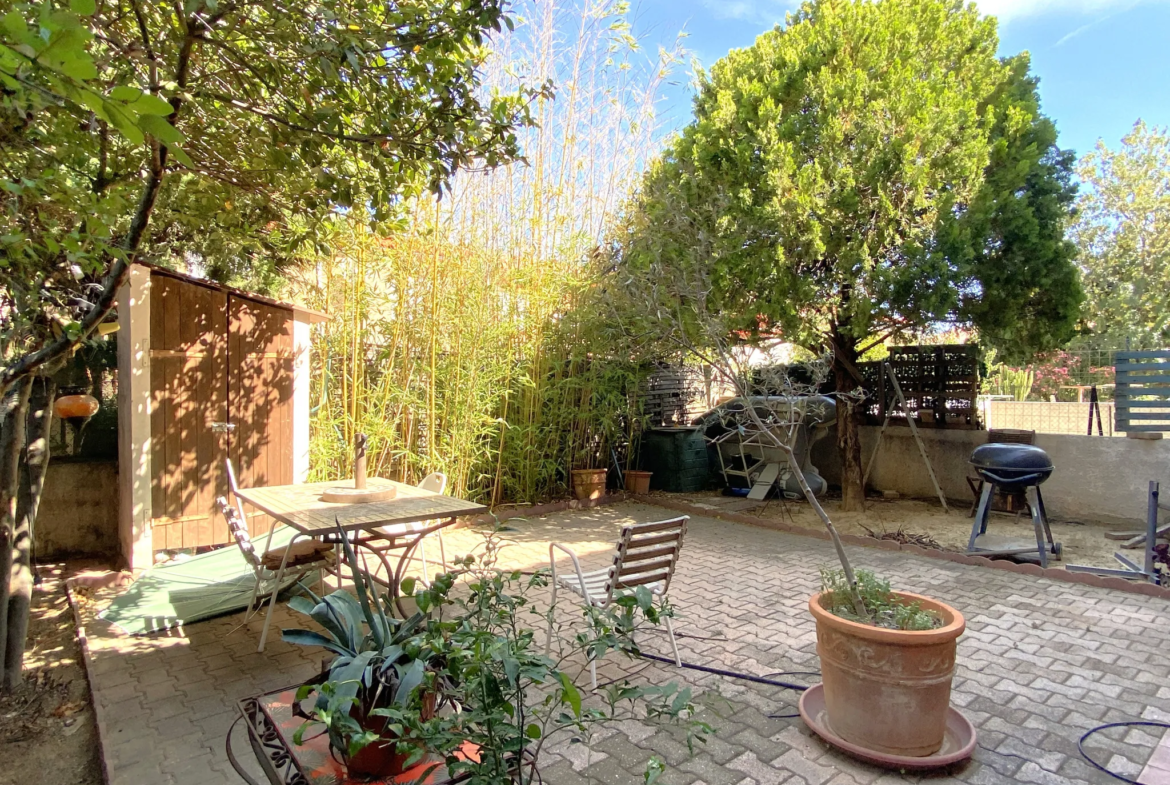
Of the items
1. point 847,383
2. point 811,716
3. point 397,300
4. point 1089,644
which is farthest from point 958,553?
point 397,300

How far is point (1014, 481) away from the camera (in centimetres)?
452

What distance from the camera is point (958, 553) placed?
489cm

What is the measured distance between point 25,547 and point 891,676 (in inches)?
146

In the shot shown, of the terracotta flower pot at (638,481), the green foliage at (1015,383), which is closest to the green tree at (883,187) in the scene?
the terracotta flower pot at (638,481)

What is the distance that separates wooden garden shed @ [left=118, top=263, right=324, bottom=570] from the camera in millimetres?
4180

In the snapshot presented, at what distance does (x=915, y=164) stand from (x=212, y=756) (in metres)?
6.02

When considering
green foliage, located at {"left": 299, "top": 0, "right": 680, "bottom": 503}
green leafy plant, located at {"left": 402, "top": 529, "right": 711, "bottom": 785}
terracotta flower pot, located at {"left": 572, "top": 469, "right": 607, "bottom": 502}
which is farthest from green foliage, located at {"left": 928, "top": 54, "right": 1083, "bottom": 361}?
green leafy plant, located at {"left": 402, "top": 529, "right": 711, "bottom": 785}

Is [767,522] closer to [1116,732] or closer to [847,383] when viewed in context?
[847,383]

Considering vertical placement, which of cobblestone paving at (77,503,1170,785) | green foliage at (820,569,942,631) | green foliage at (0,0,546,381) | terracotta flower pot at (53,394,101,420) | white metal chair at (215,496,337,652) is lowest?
cobblestone paving at (77,503,1170,785)

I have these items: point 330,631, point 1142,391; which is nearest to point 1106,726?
point 330,631

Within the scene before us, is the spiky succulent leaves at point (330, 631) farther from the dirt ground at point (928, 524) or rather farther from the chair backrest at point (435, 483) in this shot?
the dirt ground at point (928, 524)

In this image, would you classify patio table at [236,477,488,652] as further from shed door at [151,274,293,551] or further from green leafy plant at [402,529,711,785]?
Result: green leafy plant at [402,529,711,785]

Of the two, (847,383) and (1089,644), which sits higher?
(847,383)

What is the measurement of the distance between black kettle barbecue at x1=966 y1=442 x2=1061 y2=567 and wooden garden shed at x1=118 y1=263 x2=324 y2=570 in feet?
17.2
